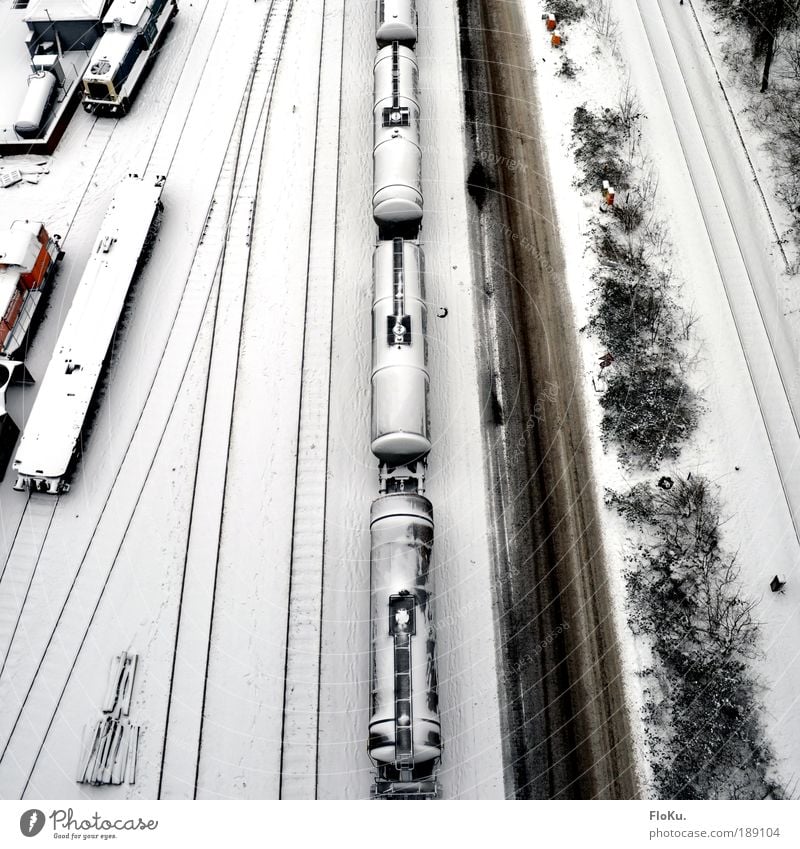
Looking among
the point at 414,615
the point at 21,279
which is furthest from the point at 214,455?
the point at 21,279

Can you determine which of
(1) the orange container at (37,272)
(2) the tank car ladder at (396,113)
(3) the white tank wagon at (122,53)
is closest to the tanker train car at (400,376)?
(2) the tank car ladder at (396,113)

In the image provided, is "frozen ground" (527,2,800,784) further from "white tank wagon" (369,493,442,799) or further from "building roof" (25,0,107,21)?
"building roof" (25,0,107,21)

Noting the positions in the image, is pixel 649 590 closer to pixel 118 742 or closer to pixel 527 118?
pixel 118 742

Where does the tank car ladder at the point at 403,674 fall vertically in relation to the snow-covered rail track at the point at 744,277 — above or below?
below

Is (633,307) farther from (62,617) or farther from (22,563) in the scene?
Answer: (22,563)

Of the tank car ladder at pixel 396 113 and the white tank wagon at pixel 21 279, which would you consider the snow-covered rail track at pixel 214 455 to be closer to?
the tank car ladder at pixel 396 113

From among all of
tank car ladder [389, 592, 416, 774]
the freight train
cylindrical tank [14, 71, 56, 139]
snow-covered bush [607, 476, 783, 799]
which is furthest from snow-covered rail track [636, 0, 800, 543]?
cylindrical tank [14, 71, 56, 139]
